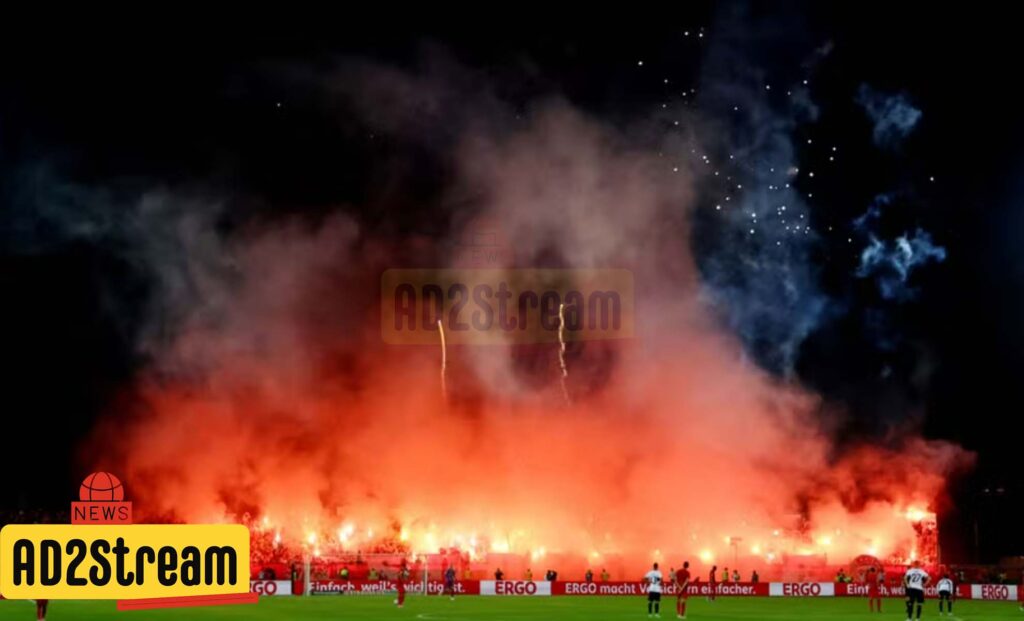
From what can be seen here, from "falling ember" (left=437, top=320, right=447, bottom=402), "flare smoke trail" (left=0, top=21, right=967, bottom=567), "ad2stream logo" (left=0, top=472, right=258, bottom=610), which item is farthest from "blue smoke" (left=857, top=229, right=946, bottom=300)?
"ad2stream logo" (left=0, top=472, right=258, bottom=610)

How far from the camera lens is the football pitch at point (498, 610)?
37781mm

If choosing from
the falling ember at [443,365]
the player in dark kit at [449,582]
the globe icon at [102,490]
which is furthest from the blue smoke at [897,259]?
the globe icon at [102,490]

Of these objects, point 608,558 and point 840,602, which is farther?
point 608,558

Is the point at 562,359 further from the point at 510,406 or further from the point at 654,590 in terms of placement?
the point at 654,590

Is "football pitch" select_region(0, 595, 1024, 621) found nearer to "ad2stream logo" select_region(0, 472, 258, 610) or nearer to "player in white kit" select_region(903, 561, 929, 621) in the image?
"player in white kit" select_region(903, 561, 929, 621)

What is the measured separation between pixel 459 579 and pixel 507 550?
840 inches

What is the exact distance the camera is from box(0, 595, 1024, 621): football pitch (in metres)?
37.8

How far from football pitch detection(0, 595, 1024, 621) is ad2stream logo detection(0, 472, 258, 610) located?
1630 cm

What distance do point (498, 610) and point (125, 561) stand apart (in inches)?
1054

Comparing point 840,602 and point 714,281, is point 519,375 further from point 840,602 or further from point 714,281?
point 840,602

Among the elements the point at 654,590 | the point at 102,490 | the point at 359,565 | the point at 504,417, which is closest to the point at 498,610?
the point at 654,590

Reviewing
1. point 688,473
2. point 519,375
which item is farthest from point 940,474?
point 519,375

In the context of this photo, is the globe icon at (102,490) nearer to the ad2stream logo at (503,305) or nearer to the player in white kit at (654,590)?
the ad2stream logo at (503,305)

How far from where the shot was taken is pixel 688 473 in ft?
282
